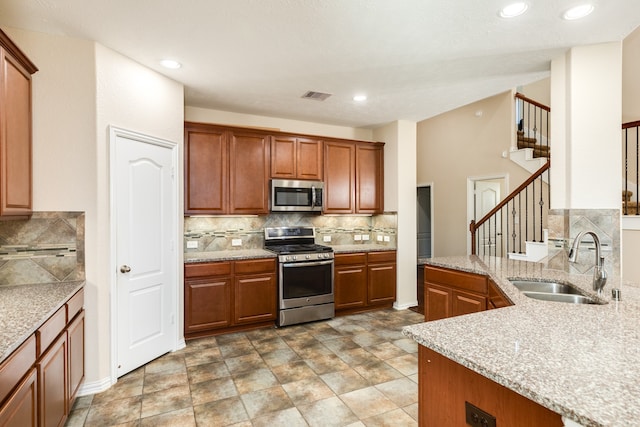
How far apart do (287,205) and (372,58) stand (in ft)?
6.84

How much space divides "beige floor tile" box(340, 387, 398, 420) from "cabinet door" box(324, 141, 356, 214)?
8.17 feet

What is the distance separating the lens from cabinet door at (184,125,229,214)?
12.3ft

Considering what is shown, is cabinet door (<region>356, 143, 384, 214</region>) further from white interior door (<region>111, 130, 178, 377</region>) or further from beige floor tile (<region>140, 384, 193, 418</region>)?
beige floor tile (<region>140, 384, 193, 418</region>)

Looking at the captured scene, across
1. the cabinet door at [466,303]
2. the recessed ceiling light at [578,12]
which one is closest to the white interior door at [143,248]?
the cabinet door at [466,303]

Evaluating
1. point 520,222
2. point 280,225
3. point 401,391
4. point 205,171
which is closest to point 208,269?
point 205,171

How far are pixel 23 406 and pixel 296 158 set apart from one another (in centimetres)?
347

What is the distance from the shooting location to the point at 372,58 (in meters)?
2.83

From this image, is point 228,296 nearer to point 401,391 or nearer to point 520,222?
point 401,391

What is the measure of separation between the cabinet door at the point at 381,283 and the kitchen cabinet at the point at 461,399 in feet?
10.3

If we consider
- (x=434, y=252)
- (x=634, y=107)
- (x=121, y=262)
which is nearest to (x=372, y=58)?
(x=121, y=262)

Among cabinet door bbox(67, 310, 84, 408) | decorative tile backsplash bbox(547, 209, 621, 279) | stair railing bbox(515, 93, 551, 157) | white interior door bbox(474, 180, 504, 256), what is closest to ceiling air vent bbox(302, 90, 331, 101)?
decorative tile backsplash bbox(547, 209, 621, 279)

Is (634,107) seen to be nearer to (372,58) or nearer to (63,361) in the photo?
(372,58)

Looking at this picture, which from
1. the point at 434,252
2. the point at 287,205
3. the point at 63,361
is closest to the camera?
the point at 63,361

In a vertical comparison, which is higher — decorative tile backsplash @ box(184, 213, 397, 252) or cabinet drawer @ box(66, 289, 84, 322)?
decorative tile backsplash @ box(184, 213, 397, 252)
